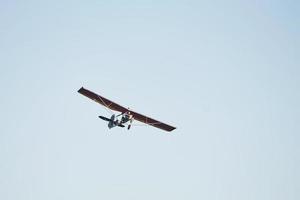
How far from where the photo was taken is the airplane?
33.6 metres

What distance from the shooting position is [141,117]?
37375mm

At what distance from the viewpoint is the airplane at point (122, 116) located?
33625mm

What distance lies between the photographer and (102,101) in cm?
3562

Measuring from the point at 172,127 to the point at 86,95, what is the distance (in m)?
9.51

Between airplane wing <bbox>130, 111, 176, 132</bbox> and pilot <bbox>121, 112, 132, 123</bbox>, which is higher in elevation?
airplane wing <bbox>130, 111, 176, 132</bbox>

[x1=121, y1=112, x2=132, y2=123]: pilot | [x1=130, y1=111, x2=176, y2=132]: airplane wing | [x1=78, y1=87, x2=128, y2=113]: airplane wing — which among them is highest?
[x1=78, y1=87, x2=128, y2=113]: airplane wing

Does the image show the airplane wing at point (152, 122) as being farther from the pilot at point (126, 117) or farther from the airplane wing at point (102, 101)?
the pilot at point (126, 117)

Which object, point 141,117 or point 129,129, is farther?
point 141,117

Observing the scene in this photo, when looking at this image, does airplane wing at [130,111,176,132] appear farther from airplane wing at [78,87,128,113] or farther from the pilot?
the pilot

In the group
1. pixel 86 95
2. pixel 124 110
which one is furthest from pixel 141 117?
pixel 86 95

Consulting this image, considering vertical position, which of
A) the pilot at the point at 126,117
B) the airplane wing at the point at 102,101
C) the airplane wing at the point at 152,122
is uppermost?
the airplane wing at the point at 102,101

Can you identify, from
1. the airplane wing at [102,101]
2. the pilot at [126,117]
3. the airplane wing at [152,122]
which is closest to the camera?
the pilot at [126,117]

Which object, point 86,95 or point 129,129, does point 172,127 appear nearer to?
point 129,129

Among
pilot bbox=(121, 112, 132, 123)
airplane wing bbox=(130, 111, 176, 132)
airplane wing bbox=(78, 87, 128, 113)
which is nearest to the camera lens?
pilot bbox=(121, 112, 132, 123)
